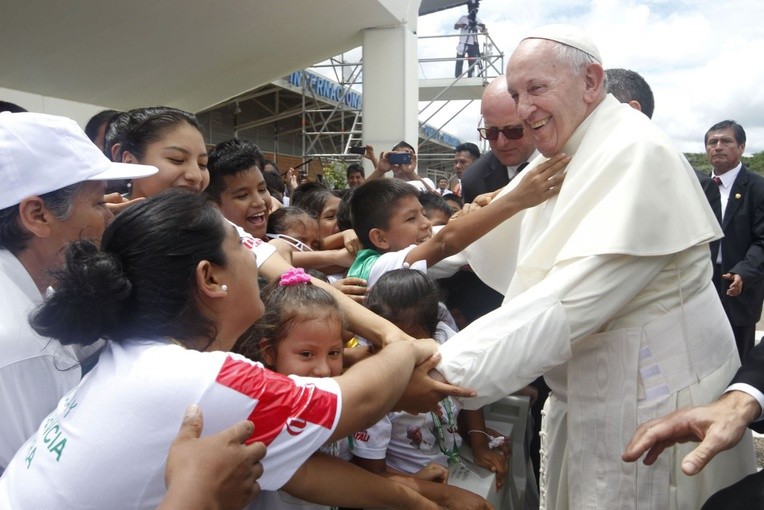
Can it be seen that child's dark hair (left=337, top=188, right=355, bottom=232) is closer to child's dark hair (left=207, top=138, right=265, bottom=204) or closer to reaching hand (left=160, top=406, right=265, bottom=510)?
child's dark hair (left=207, top=138, right=265, bottom=204)

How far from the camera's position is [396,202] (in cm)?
296

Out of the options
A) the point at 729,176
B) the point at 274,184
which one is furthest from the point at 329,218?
the point at 729,176

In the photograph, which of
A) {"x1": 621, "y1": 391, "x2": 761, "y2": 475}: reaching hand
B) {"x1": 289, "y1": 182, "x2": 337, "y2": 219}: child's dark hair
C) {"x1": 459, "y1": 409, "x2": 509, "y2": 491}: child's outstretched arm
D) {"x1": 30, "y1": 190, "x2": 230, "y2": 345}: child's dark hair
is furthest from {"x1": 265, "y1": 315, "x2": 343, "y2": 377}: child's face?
{"x1": 289, "y1": 182, "x2": 337, "y2": 219}: child's dark hair

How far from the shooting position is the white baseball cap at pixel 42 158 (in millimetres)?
1642

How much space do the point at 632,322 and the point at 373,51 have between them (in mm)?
8690

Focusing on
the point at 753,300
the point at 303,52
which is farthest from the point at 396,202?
the point at 303,52

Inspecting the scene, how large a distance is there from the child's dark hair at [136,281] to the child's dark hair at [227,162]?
1.36 m

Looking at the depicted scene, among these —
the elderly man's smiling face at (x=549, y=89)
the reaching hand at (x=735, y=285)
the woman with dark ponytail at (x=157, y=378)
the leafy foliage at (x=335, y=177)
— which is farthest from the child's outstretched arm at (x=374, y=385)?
the leafy foliage at (x=335, y=177)

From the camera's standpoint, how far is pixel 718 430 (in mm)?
1563

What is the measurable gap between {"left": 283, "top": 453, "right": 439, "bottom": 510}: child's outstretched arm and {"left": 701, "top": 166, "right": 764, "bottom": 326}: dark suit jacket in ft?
13.6

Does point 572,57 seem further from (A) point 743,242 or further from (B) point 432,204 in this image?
(A) point 743,242

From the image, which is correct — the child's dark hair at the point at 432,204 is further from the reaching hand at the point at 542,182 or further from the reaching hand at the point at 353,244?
the reaching hand at the point at 542,182

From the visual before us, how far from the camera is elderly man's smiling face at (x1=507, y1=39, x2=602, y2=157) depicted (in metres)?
1.99

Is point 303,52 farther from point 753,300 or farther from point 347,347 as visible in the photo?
point 347,347
